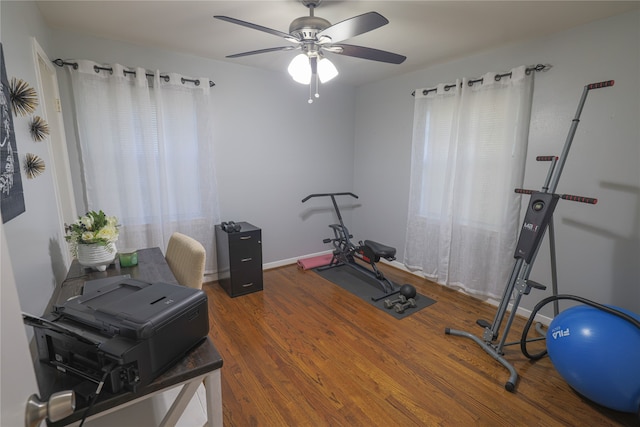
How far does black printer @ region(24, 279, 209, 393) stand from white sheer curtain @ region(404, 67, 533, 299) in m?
2.70

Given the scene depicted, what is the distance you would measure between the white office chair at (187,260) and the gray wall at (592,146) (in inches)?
107

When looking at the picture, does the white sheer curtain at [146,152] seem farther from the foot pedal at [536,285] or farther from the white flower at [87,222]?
the foot pedal at [536,285]

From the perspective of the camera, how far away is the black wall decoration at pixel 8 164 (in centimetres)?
109

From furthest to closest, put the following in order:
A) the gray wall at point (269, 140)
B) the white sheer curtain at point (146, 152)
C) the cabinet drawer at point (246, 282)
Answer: the cabinet drawer at point (246, 282) → the gray wall at point (269, 140) → the white sheer curtain at point (146, 152)

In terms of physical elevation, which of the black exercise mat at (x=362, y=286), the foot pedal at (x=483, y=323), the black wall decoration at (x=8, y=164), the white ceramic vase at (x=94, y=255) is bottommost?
the black exercise mat at (x=362, y=286)

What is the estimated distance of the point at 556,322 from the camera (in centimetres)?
185

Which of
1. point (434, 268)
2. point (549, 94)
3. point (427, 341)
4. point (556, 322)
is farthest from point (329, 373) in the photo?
point (549, 94)

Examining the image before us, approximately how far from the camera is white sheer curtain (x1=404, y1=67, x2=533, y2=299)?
263 cm

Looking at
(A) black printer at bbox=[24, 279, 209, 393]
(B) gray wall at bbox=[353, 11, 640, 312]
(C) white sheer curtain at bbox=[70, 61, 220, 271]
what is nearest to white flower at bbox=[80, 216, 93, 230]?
(A) black printer at bbox=[24, 279, 209, 393]

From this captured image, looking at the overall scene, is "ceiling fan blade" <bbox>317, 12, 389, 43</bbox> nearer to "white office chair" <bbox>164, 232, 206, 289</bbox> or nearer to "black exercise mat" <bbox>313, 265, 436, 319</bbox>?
"white office chair" <bbox>164, 232, 206, 289</bbox>

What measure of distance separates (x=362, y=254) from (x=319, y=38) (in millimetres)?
2307

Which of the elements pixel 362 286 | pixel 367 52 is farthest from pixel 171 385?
pixel 362 286

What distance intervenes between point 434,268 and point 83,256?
3.17 meters

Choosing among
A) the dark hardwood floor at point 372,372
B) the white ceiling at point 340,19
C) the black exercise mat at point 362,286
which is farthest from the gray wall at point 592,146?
the black exercise mat at point 362,286
